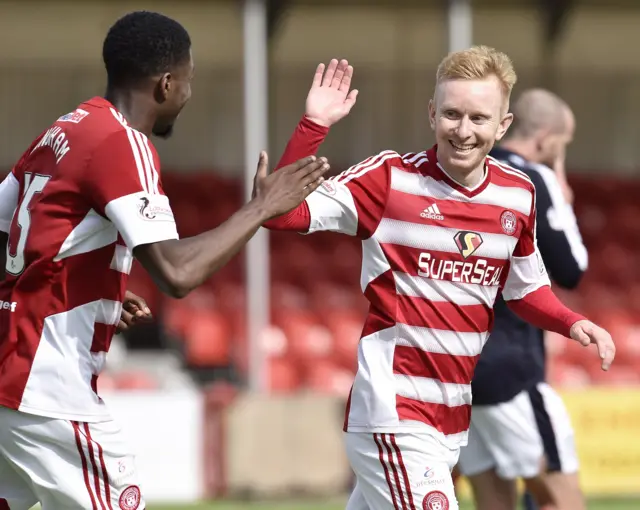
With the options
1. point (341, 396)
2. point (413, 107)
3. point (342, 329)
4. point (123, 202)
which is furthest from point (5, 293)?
point (413, 107)

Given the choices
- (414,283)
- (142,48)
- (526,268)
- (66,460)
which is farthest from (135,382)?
(142,48)

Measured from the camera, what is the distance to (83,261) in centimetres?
366

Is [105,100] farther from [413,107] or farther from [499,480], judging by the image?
[413,107]

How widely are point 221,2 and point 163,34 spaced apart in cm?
1070

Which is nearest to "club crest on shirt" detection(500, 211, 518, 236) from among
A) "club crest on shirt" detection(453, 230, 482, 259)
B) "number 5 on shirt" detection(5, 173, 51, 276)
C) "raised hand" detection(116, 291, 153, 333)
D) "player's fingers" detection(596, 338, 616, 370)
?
"club crest on shirt" detection(453, 230, 482, 259)

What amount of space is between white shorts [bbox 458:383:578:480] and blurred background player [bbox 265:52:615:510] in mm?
1249

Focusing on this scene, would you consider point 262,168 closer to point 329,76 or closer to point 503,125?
point 329,76

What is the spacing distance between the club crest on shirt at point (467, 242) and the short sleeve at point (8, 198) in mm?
1373

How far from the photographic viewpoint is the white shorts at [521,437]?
5.47 m

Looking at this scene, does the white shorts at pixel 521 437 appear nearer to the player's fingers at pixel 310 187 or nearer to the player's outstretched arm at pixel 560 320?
the player's outstretched arm at pixel 560 320

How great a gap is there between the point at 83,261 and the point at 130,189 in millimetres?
300

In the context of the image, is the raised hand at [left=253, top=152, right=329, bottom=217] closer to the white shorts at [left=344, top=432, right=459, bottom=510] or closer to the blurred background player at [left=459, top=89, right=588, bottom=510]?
the white shorts at [left=344, top=432, right=459, bottom=510]

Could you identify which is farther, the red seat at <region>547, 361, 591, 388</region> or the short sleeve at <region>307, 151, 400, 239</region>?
the red seat at <region>547, 361, 591, 388</region>

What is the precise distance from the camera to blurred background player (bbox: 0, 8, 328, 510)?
11.7 feet
